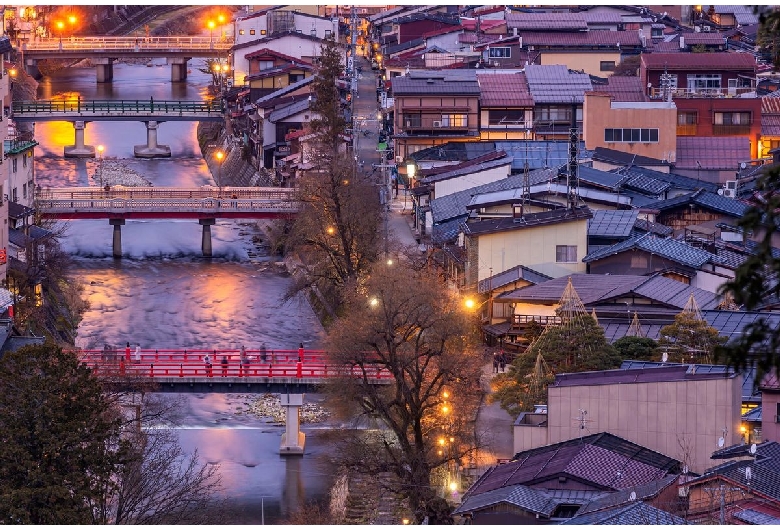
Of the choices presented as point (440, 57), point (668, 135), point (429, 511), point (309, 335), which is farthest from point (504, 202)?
point (440, 57)

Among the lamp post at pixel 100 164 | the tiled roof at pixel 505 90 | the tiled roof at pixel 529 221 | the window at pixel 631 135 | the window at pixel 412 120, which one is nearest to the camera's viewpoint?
the tiled roof at pixel 529 221

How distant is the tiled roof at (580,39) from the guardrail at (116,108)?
25.7ft

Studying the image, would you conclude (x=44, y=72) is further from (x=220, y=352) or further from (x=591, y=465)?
(x=591, y=465)

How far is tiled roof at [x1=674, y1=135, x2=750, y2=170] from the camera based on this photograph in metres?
32.2

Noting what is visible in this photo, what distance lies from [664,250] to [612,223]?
174 centimetres

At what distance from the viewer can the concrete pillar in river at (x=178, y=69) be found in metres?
54.7

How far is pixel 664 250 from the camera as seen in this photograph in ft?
75.7

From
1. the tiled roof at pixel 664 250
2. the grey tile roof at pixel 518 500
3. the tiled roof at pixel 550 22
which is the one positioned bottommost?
the grey tile roof at pixel 518 500

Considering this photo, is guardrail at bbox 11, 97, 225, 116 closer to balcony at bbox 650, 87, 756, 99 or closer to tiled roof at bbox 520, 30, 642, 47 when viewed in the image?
tiled roof at bbox 520, 30, 642, 47

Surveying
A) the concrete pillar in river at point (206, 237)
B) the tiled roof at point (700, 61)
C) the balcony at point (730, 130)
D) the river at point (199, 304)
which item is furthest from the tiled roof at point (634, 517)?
the tiled roof at point (700, 61)

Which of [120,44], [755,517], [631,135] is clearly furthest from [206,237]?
[755,517]

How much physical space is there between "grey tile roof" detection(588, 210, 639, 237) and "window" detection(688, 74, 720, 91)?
11.4m

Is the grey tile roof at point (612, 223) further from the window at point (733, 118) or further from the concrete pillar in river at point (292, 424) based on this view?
the window at point (733, 118)

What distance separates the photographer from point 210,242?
3281 cm
